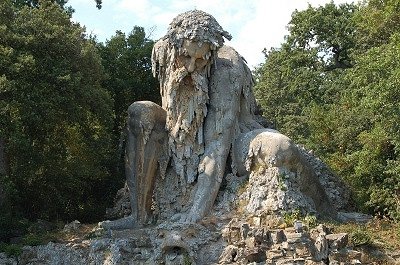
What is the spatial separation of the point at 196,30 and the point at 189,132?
1708mm

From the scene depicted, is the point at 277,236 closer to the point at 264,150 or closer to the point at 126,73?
the point at 264,150

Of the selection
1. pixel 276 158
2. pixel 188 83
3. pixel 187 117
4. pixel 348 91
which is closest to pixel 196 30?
pixel 188 83

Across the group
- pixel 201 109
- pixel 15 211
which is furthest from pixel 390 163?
pixel 15 211

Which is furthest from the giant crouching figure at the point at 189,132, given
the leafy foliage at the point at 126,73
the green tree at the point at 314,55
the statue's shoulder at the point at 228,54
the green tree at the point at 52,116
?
the green tree at the point at 314,55

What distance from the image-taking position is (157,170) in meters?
11.9

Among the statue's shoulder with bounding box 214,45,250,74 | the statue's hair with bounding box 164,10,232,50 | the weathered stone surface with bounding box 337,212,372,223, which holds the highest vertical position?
the statue's hair with bounding box 164,10,232,50

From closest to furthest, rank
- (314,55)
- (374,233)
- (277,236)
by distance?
(277,236) < (374,233) < (314,55)

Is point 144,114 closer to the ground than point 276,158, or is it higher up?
higher up

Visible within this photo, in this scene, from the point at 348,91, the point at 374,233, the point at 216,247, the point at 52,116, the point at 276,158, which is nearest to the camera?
the point at 216,247

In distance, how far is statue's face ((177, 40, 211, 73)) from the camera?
37.1ft

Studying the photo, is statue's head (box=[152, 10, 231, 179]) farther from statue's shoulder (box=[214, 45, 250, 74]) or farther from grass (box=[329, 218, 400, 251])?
grass (box=[329, 218, 400, 251])

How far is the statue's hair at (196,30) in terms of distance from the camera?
1127 cm

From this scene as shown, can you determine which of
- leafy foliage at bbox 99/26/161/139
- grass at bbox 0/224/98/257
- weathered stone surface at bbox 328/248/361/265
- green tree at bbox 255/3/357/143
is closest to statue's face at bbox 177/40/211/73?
grass at bbox 0/224/98/257

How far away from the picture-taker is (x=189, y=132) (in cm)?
1157
